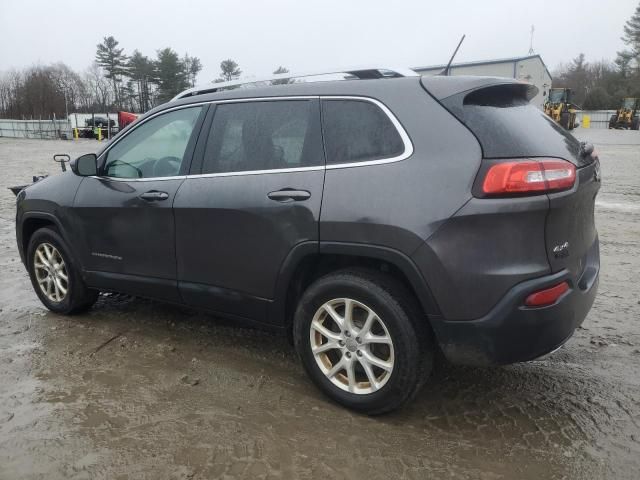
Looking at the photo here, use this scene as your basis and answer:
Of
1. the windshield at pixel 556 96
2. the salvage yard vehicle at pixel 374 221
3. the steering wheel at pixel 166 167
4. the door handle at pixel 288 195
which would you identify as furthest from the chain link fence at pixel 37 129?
the door handle at pixel 288 195

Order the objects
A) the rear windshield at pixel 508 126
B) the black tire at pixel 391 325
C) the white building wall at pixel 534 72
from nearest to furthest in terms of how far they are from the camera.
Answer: the rear windshield at pixel 508 126 → the black tire at pixel 391 325 → the white building wall at pixel 534 72

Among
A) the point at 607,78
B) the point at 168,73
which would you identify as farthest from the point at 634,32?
the point at 168,73

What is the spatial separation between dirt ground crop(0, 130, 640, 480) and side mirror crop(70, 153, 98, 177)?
4.04 ft

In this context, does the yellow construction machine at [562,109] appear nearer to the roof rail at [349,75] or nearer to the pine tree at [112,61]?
the roof rail at [349,75]

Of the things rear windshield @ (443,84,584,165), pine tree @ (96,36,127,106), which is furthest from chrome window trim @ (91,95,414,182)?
pine tree @ (96,36,127,106)

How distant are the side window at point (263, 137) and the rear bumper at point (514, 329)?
1.20 meters

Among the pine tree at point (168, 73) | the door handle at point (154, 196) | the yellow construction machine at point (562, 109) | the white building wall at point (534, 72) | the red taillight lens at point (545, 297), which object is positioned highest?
the pine tree at point (168, 73)

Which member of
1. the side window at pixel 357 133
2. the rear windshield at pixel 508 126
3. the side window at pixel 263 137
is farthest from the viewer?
the side window at pixel 263 137

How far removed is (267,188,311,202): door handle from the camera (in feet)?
9.93

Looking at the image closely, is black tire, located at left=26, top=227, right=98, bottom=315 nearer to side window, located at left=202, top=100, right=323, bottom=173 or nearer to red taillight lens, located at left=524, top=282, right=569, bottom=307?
side window, located at left=202, top=100, right=323, bottom=173

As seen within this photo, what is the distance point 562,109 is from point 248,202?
113 ft

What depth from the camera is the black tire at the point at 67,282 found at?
4434 millimetres

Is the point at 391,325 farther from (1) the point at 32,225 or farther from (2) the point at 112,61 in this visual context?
(2) the point at 112,61

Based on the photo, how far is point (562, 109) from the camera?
33.3 meters
